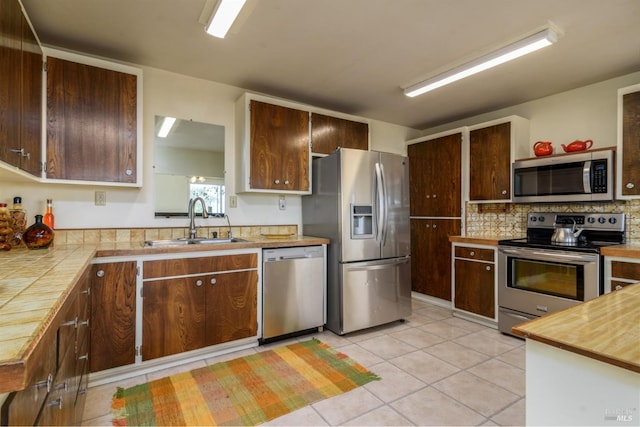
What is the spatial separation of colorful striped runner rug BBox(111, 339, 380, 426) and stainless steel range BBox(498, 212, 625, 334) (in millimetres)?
1702

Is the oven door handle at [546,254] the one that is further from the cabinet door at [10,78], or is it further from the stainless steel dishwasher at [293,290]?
the cabinet door at [10,78]

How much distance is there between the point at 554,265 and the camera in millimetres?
2785

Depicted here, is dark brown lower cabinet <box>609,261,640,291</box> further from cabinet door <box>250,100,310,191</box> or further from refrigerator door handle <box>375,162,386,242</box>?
cabinet door <box>250,100,310,191</box>

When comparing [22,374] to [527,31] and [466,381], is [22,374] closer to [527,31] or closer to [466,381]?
[466,381]

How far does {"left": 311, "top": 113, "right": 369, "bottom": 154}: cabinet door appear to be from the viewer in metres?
3.43

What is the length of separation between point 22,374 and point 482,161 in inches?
159

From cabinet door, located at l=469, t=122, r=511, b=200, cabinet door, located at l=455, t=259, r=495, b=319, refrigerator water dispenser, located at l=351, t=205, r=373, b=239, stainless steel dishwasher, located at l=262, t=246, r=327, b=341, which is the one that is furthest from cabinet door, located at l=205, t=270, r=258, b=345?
cabinet door, located at l=469, t=122, r=511, b=200

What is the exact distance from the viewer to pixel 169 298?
7.78 feet

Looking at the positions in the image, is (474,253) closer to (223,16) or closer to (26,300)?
(223,16)

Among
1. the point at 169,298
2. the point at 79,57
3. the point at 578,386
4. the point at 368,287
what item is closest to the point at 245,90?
the point at 79,57

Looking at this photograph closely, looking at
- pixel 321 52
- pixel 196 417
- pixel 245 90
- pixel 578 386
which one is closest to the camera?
pixel 578 386

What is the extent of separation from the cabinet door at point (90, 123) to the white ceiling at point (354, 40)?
319 mm

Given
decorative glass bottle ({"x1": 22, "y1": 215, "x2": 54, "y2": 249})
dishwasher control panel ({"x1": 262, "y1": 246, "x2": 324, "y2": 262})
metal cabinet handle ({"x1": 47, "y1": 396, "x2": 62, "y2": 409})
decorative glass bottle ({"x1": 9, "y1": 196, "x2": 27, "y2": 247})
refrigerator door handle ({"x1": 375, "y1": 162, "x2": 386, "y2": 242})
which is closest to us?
metal cabinet handle ({"x1": 47, "y1": 396, "x2": 62, "y2": 409})

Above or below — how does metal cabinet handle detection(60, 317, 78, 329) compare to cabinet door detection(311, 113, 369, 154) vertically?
below
